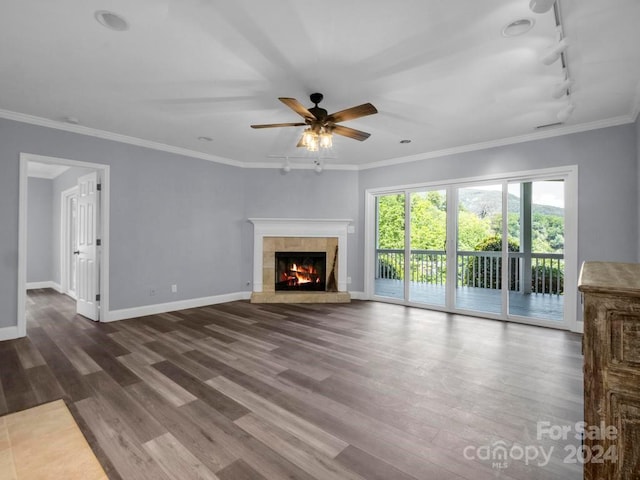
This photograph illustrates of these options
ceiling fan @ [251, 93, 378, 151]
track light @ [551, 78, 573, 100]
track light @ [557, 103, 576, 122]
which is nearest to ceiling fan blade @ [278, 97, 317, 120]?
ceiling fan @ [251, 93, 378, 151]

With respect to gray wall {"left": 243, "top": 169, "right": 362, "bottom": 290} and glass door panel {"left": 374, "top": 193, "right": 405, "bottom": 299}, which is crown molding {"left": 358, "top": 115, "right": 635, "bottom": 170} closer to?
→ glass door panel {"left": 374, "top": 193, "right": 405, "bottom": 299}

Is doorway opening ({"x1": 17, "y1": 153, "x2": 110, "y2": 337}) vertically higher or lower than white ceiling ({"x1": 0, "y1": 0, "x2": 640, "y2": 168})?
lower

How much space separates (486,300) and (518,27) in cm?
445

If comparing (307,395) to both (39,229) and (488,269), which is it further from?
(39,229)

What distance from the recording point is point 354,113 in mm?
2809

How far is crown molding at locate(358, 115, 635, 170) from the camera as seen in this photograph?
3834 mm

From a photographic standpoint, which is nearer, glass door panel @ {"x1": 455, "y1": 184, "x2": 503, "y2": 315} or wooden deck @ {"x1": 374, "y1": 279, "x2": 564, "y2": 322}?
wooden deck @ {"x1": 374, "y1": 279, "x2": 564, "y2": 322}

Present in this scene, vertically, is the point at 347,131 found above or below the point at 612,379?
above

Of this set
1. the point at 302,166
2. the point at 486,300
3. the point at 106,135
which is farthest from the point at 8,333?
the point at 486,300

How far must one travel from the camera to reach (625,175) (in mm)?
3771

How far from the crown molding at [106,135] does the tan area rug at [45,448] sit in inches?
138

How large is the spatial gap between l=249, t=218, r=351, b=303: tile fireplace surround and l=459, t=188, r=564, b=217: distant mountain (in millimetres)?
2128

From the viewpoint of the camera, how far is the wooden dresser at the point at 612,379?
986 millimetres

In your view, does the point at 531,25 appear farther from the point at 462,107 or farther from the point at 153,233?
the point at 153,233
